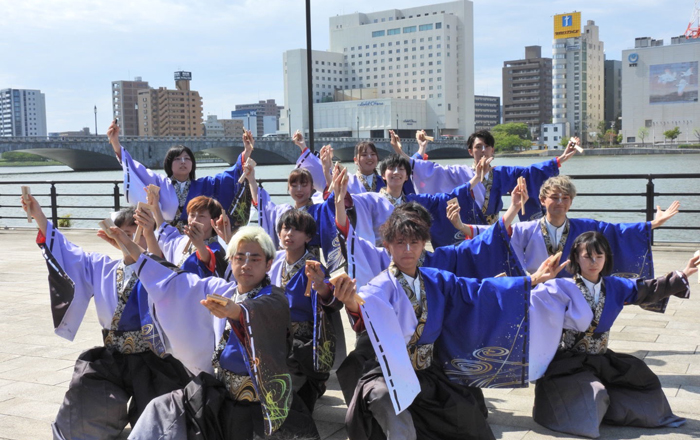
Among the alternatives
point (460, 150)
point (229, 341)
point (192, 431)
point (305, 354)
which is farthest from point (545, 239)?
point (460, 150)

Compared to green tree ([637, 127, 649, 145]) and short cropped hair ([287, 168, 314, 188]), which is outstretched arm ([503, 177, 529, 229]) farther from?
green tree ([637, 127, 649, 145])

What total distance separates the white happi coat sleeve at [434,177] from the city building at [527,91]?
118 m

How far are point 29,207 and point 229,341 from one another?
143 centimetres

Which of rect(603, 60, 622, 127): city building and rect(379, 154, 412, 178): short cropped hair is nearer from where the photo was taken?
rect(379, 154, 412, 178): short cropped hair

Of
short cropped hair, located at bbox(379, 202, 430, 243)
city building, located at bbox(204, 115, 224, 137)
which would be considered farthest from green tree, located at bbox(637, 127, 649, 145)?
short cropped hair, located at bbox(379, 202, 430, 243)

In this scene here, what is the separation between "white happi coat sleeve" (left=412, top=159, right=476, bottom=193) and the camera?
6367mm

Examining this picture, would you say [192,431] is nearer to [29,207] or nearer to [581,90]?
[29,207]

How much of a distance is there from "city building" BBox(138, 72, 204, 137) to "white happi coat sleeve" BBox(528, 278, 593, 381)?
3861 inches

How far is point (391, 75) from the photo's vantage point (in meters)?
104

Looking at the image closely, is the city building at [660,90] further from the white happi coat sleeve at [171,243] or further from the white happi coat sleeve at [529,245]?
the white happi coat sleeve at [171,243]

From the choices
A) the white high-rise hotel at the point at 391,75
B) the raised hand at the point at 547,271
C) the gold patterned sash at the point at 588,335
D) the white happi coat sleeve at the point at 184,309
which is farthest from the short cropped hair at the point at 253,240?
the white high-rise hotel at the point at 391,75

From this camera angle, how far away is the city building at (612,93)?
11923cm

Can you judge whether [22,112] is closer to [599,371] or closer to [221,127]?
[221,127]

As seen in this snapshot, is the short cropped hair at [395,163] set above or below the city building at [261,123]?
below
